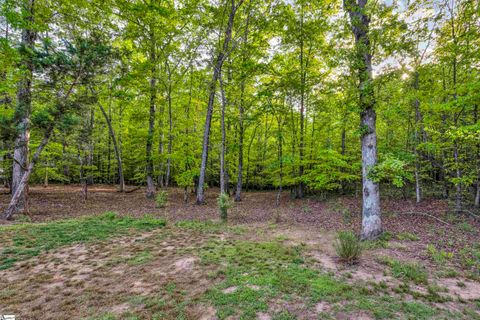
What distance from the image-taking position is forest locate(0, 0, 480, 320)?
10.2ft

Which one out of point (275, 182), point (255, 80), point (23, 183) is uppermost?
point (255, 80)

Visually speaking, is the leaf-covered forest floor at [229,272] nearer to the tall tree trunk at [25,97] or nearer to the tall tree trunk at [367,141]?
the tall tree trunk at [367,141]

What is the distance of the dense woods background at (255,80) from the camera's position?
6250 mm

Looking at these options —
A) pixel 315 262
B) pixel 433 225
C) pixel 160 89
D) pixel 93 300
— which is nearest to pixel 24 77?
pixel 160 89

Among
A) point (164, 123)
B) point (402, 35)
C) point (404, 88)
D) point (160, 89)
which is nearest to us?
point (402, 35)

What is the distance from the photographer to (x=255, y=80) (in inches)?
569

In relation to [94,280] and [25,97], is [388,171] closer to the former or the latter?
[94,280]

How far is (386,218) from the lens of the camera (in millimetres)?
8148

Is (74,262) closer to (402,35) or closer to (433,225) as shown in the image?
(402,35)

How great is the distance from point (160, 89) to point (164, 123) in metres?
2.43

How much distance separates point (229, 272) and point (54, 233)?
17.5 ft

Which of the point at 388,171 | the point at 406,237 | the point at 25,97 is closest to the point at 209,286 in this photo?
the point at 388,171

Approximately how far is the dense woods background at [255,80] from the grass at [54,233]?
3413 mm

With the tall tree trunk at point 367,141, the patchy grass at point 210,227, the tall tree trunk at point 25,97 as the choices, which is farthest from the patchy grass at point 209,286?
the tall tree trunk at point 25,97
